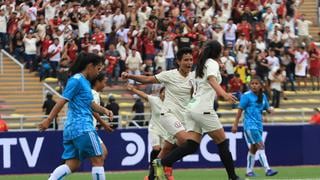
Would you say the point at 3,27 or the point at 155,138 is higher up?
the point at 3,27

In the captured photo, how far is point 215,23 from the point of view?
3472 cm

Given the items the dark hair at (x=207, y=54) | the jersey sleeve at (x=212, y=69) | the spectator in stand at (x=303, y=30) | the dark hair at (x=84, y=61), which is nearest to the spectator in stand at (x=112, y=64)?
the spectator in stand at (x=303, y=30)

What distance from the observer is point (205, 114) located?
1575 cm

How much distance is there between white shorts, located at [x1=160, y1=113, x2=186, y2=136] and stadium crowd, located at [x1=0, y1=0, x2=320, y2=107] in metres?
13.5

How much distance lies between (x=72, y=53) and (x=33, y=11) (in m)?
2.20

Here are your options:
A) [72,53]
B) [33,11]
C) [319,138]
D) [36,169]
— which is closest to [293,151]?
[319,138]

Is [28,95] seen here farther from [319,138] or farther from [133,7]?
[319,138]

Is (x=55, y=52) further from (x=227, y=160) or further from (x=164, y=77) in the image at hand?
(x=227, y=160)

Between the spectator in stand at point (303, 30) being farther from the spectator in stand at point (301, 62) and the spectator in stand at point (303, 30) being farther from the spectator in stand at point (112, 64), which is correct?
the spectator in stand at point (112, 64)

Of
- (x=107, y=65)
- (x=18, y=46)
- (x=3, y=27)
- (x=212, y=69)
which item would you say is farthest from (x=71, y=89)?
(x=18, y=46)

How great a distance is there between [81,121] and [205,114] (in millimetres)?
2668

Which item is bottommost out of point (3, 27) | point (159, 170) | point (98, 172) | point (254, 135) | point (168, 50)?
point (254, 135)

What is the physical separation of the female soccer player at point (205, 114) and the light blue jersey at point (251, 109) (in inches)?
196

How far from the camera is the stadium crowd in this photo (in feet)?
104
